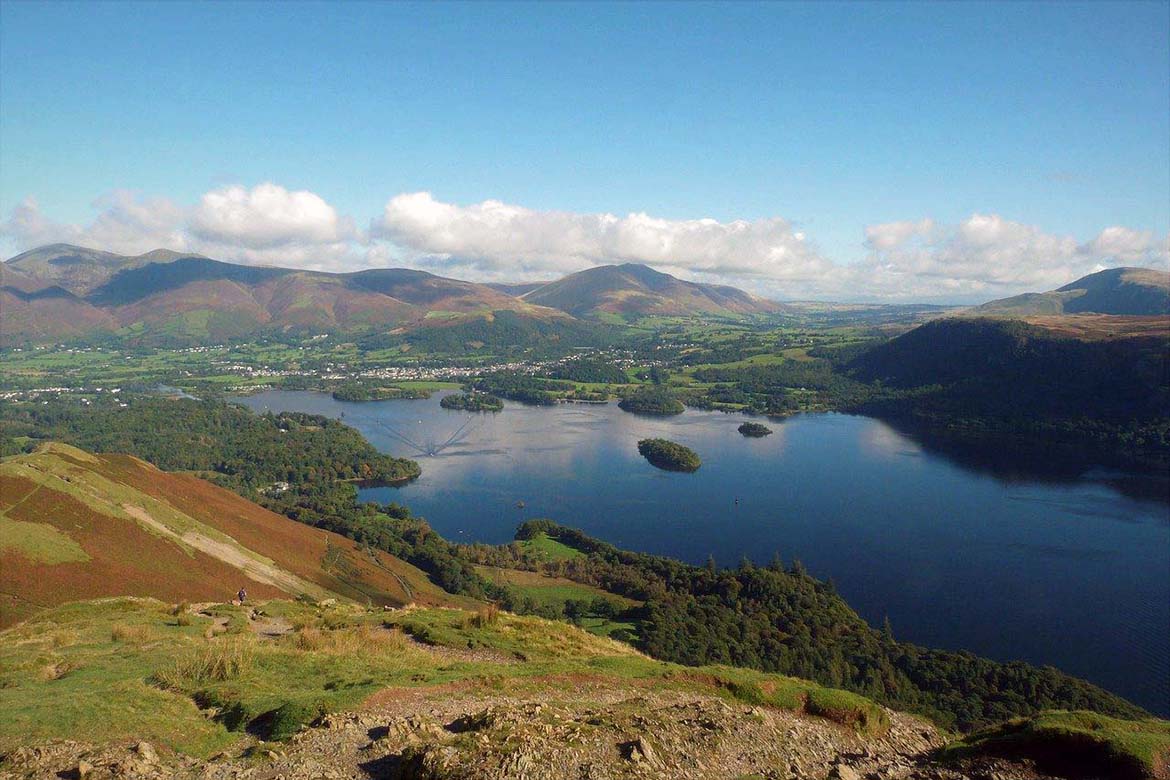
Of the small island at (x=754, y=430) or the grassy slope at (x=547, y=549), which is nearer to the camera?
the grassy slope at (x=547, y=549)

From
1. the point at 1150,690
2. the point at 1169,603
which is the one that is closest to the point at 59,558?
the point at 1150,690

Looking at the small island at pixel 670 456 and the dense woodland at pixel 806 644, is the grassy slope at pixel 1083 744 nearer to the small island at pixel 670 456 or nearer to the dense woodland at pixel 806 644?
the dense woodland at pixel 806 644

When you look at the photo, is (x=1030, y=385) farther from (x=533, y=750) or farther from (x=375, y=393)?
(x=375, y=393)

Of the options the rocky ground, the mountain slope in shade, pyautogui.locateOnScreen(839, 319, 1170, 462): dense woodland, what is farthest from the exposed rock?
pyautogui.locateOnScreen(839, 319, 1170, 462): dense woodland

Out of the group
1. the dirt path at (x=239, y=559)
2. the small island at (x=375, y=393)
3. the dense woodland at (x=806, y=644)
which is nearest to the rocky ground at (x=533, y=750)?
the dirt path at (x=239, y=559)

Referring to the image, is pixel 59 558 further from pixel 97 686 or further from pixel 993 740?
pixel 993 740

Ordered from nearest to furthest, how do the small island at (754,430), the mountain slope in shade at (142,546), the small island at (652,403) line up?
the mountain slope in shade at (142,546), the small island at (754,430), the small island at (652,403)

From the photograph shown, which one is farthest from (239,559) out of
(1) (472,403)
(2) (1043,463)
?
(1) (472,403)
